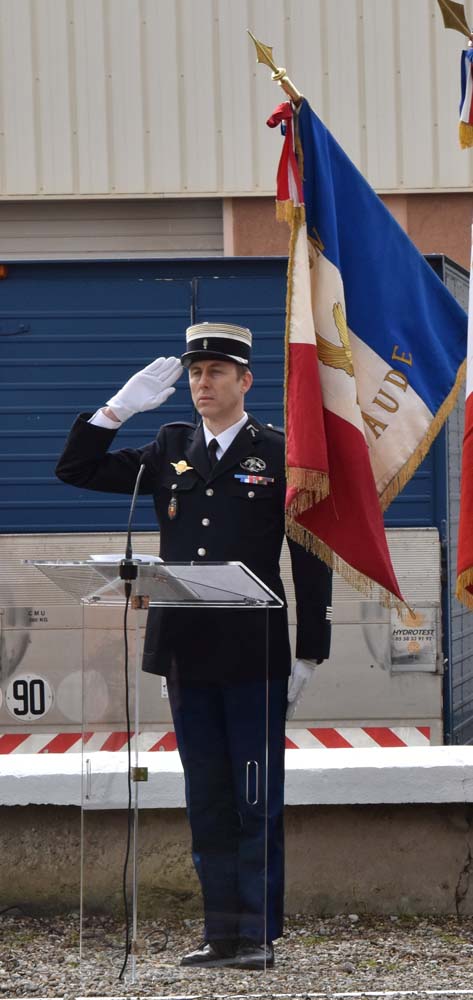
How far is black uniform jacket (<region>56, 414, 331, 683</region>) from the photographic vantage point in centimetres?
390

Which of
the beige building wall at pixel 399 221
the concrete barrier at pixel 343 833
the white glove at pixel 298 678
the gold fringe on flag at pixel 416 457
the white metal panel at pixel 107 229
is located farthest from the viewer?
the white metal panel at pixel 107 229

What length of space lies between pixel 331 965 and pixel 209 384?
161 centimetres

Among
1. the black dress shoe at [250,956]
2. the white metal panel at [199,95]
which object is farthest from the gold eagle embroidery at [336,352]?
the white metal panel at [199,95]

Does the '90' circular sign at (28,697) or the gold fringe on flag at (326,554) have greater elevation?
the gold fringe on flag at (326,554)

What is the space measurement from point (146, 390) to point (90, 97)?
5.64 metres

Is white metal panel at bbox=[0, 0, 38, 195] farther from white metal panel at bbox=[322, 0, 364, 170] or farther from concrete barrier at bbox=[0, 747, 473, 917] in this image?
concrete barrier at bbox=[0, 747, 473, 917]

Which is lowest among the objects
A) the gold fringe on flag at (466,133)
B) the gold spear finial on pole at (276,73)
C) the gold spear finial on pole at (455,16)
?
the gold fringe on flag at (466,133)

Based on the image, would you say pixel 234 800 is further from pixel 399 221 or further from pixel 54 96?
pixel 54 96

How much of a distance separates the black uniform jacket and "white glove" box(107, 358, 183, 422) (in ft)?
0.29

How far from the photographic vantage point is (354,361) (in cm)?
420

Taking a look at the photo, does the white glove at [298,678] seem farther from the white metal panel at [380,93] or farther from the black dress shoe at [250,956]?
the white metal panel at [380,93]

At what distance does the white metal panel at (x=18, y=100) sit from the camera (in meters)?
8.97

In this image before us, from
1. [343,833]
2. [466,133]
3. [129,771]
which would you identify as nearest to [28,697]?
[343,833]

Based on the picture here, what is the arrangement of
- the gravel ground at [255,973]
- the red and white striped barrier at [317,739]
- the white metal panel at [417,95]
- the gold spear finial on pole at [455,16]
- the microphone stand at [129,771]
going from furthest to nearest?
the white metal panel at [417,95] < the red and white striped barrier at [317,739] < the gold spear finial on pole at [455,16] < the gravel ground at [255,973] < the microphone stand at [129,771]
